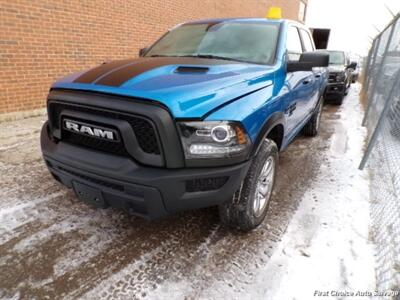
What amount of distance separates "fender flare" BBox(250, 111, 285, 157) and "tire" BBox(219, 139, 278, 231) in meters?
0.14

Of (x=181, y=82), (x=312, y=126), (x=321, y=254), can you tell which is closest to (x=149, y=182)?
(x=181, y=82)

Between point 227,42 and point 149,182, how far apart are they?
195 cm

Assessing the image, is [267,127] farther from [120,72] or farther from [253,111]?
[120,72]

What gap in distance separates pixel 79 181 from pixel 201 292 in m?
1.15

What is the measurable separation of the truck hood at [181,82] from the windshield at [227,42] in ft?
1.24

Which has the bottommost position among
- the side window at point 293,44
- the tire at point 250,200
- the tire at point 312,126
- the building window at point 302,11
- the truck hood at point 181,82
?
the tire at point 312,126

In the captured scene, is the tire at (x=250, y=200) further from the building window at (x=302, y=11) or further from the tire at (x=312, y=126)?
the building window at (x=302, y=11)

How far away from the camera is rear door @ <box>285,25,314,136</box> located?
9.93 ft

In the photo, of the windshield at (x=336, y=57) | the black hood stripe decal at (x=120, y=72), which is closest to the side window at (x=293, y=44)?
the black hood stripe decal at (x=120, y=72)

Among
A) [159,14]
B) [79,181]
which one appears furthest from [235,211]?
[159,14]

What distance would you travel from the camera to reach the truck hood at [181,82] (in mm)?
1813

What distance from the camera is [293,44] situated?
11.4 feet

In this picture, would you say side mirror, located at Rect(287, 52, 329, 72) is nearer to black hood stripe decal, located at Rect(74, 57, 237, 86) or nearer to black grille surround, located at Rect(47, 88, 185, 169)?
black hood stripe decal, located at Rect(74, 57, 237, 86)

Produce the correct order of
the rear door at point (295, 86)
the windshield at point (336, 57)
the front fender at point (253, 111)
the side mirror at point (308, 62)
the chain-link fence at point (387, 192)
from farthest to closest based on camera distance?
the windshield at point (336, 57) → the rear door at point (295, 86) → the side mirror at point (308, 62) → the chain-link fence at point (387, 192) → the front fender at point (253, 111)
